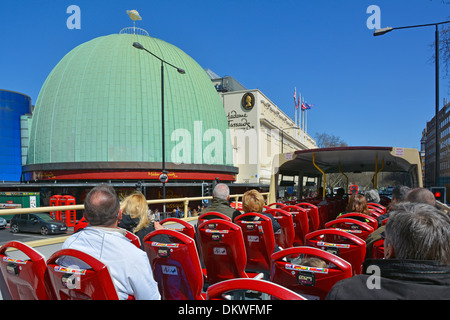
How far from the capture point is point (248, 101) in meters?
54.1

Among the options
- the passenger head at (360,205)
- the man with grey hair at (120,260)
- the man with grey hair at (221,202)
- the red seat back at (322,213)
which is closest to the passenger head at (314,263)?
the man with grey hair at (120,260)

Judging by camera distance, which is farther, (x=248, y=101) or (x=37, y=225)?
(x=248, y=101)

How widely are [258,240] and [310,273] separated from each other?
214cm

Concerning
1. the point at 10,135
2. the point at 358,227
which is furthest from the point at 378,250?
the point at 10,135

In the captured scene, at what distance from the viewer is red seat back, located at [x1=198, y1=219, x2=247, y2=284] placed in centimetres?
359

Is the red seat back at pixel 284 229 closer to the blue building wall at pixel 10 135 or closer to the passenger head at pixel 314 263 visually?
the passenger head at pixel 314 263

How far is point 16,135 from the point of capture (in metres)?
54.5

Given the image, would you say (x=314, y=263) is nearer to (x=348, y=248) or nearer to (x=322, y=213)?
(x=348, y=248)

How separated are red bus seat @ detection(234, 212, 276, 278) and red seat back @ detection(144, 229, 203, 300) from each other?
143cm

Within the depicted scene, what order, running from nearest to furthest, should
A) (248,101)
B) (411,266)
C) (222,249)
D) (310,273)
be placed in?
1. (411,266)
2. (310,273)
3. (222,249)
4. (248,101)

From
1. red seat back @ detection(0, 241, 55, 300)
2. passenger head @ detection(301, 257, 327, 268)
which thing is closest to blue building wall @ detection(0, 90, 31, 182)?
red seat back @ detection(0, 241, 55, 300)

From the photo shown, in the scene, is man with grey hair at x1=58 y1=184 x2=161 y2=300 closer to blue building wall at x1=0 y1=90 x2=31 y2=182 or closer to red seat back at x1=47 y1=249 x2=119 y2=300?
red seat back at x1=47 y1=249 x2=119 y2=300

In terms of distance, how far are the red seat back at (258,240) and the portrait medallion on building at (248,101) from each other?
166 ft
